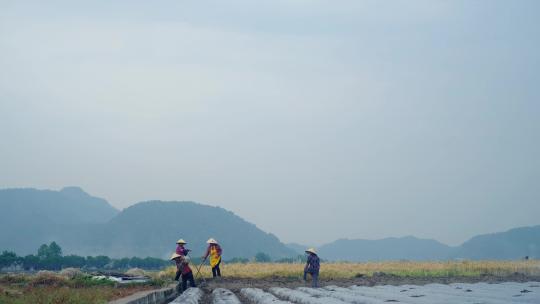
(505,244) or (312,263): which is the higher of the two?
(505,244)

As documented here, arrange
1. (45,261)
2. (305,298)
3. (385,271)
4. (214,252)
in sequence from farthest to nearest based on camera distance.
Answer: (45,261) → (385,271) → (214,252) → (305,298)

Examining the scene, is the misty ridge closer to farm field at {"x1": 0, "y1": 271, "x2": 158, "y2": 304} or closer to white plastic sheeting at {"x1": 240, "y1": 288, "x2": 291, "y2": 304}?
farm field at {"x1": 0, "y1": 271, "x2": 158, "y2": 304}

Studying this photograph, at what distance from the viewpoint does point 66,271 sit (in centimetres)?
1825

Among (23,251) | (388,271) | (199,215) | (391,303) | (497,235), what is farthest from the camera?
(497,235)

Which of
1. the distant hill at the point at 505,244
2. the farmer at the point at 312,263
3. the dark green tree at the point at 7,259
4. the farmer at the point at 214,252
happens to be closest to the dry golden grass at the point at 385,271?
the farmer at the point at 214,252

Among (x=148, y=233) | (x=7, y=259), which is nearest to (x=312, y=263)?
(x=7, y=259)

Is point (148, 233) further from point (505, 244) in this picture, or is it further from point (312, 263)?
point (312, 263)

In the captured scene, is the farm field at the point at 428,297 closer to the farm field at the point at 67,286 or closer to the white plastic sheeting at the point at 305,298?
the white plastic sheeting at the point at 305,298

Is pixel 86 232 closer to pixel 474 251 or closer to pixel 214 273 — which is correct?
pixel 474 251

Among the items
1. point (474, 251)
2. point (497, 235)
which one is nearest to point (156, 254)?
point (474, 251)

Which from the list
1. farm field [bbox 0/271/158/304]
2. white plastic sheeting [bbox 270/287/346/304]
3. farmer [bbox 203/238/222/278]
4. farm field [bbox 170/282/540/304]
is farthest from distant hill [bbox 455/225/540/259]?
farm field [bbox 170/282/540/304]

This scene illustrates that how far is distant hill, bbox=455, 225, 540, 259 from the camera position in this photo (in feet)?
593

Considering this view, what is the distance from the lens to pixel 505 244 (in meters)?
186

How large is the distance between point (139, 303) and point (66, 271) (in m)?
8.56
